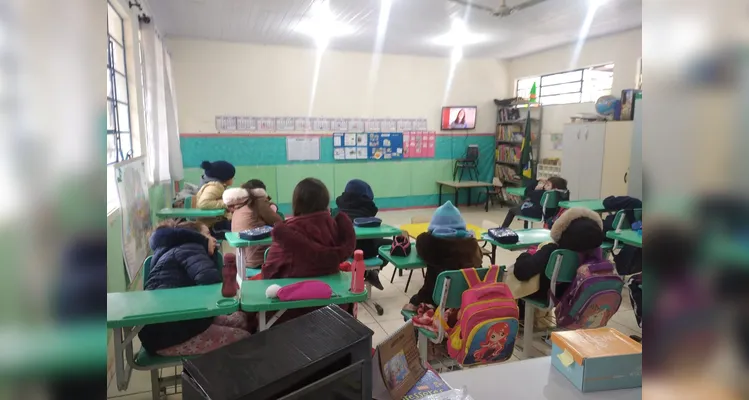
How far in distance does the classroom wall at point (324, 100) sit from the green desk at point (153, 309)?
17.9ft

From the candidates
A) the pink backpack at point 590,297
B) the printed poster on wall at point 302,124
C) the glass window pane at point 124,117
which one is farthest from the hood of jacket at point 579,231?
the printed poster on wall at point 302,124

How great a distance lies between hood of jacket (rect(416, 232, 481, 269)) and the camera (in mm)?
2693

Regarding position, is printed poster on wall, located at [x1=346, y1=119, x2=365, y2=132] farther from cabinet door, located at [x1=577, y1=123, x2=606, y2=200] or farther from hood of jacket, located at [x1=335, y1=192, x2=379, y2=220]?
hood of jacket, located at [x1=335, y1=192, x2=379, y2=220]

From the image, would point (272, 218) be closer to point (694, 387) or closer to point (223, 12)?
point (223, 12)

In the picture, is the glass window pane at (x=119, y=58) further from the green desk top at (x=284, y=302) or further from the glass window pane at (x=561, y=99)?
the glass window pane at (x=561, y=99)

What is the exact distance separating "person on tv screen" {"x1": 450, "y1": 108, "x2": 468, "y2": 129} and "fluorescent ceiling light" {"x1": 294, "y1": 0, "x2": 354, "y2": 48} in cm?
286

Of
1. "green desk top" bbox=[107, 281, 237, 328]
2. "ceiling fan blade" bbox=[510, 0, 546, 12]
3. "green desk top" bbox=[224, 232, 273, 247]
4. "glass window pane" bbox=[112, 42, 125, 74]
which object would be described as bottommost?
"green desk top" bbox=[224, 232, 273, 247]

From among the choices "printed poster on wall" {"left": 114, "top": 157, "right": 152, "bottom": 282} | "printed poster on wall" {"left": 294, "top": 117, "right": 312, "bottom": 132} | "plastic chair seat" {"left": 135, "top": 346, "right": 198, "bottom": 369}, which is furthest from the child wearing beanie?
"printed poster on wall" {"left": 294, "top": 117, "right": 312, "bottom": 132}

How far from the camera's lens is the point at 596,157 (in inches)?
245

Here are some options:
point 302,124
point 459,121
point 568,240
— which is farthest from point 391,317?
point 459,121

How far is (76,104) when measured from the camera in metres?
0.36

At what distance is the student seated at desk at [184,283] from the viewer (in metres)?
1.93

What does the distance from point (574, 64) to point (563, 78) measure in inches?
14.8

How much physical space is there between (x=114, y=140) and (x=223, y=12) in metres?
2.43
